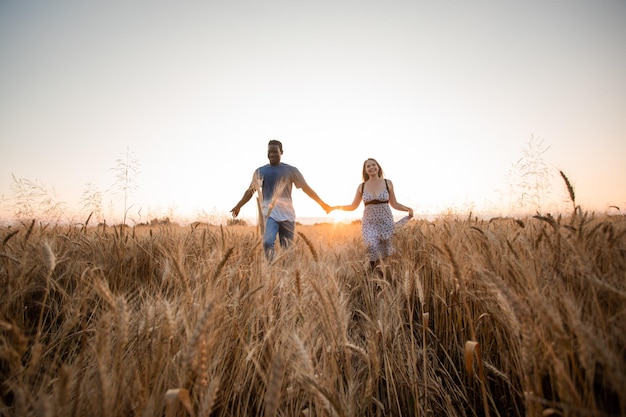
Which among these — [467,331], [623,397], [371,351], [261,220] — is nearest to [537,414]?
[623,397]

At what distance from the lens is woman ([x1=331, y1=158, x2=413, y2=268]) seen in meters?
4.17

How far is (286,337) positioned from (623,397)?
3.15ft

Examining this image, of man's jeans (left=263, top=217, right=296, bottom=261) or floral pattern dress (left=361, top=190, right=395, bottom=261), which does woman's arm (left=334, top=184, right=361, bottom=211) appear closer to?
floral pattern dress (left=361, top=190, right=395, bottom=261)

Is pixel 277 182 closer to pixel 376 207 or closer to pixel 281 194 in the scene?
pixel 281 194

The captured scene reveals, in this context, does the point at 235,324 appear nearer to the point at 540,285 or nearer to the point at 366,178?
the point at 540,285

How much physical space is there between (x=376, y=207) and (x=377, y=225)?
0.29 metres

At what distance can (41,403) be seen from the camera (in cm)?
47

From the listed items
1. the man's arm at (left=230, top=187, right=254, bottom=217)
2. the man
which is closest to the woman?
the man

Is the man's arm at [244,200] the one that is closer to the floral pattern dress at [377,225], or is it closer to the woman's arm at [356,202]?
the woman's arm at [356,202]

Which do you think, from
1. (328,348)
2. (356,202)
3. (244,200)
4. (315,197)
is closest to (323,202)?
(315,197)

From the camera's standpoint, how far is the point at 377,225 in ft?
14.4

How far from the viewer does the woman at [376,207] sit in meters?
4.17

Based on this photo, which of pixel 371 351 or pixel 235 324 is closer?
pixel 371 351

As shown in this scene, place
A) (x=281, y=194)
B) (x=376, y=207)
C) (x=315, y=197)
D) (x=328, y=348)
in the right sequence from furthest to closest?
(x=315, y=197)
(x=376, y=207)
(x=281, y=194)
(x=328, y=348)
